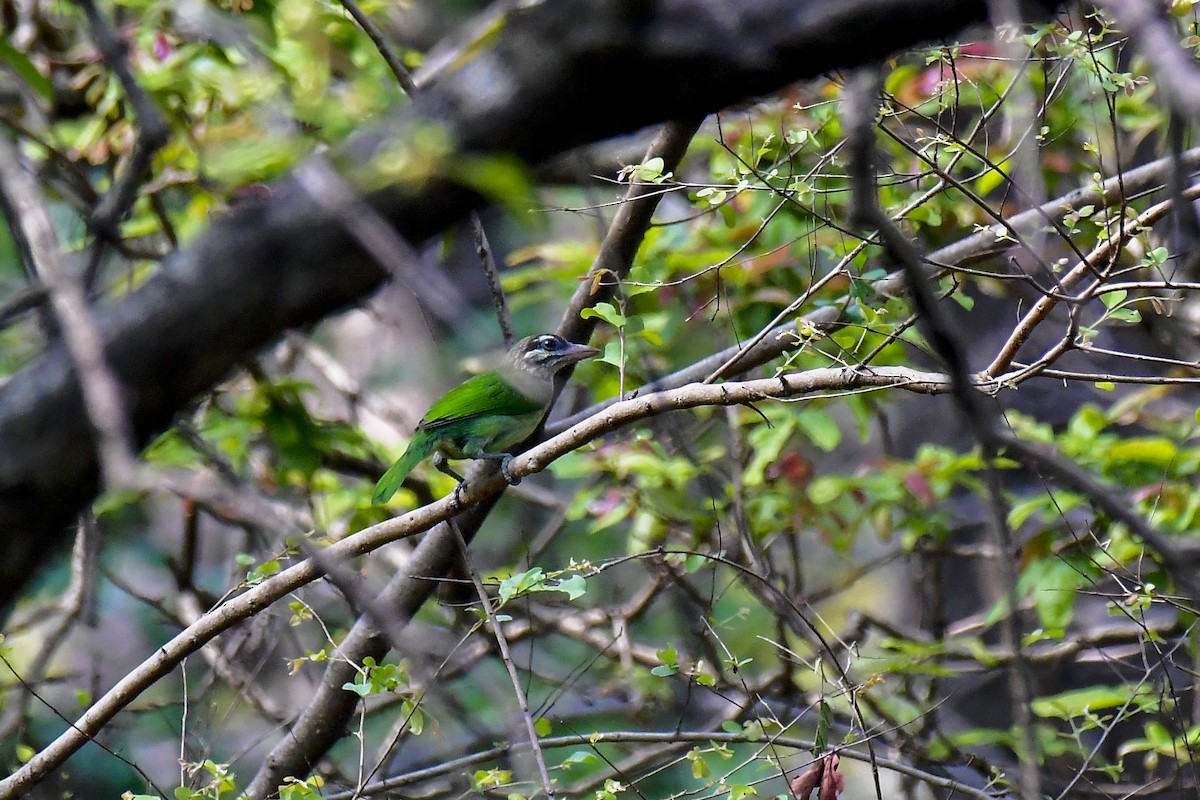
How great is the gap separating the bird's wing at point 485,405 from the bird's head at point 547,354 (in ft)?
0.48

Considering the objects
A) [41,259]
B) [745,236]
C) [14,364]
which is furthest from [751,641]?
[41,259]

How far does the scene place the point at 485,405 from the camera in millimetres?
5246

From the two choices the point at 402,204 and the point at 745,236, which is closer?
the point at 402,204

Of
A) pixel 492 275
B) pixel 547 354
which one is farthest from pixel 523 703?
pixel 547 354

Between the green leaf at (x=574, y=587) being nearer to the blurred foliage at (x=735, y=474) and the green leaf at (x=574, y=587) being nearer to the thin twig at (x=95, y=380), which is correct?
the blurred foliage at (x=735, y=474)

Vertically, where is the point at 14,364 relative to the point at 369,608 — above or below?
below

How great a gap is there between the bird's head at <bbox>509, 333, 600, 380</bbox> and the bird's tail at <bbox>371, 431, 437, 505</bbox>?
548 mm

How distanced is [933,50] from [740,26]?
2.55 meters

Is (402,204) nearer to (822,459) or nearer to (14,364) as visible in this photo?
(14,364)

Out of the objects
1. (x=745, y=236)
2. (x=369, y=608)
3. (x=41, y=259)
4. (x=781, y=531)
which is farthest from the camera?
(x=781, y=531)

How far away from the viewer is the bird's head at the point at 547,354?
4.98m

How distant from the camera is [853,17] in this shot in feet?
5.30

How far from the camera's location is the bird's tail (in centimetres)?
490

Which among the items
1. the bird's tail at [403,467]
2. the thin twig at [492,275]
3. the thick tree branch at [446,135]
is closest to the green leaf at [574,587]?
the thin twig at [492,275]
